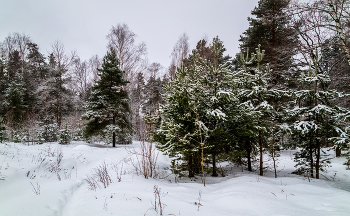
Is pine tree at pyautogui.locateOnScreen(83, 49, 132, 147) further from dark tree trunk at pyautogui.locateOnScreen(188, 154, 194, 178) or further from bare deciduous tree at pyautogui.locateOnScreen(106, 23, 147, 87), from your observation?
dark tree trunk at pyautogui.locateOnScreen(188, 154, 194, 178)

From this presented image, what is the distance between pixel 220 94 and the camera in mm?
5285

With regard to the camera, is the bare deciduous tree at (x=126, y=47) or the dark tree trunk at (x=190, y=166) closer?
the dark tree trunk at (x=190, y=166)

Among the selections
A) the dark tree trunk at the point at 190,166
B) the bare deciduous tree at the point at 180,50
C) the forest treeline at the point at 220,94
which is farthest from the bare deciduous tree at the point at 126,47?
the dark tree trunk at the point at 190,166

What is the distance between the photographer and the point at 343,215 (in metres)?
2.37

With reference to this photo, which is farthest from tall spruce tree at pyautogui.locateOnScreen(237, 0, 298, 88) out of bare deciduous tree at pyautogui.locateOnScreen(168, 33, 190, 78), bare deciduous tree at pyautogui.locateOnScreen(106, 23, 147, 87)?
bare deciduous tree at pyautogui.locateOnScreen(106, 23, 147, 87)

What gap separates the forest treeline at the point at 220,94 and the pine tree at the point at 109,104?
8 cm

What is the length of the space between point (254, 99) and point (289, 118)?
1.59 meters

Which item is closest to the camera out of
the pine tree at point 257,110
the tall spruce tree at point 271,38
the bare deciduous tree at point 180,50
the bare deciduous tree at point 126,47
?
the pine tree at point 257,110

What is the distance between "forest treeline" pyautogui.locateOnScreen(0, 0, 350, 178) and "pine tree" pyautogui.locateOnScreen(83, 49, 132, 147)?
8 cm

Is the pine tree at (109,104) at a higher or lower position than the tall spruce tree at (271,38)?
lower

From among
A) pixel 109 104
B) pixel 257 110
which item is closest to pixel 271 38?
pixel 257 110

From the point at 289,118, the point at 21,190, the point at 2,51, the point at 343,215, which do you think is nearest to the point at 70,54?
the point at 2,51

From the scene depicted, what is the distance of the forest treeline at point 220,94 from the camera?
541 centimetres

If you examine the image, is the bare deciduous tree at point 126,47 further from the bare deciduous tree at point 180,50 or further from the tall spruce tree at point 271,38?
the tall spruce tree at point 271,38
